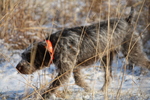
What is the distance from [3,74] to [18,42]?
1736 millimetres

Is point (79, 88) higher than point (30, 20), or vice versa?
point (30, 20)

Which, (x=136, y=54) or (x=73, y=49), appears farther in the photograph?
(x=136, y=54)

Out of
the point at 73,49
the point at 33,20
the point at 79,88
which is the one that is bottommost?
the point at 79,88

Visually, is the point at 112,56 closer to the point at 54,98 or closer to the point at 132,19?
the point at 132,19

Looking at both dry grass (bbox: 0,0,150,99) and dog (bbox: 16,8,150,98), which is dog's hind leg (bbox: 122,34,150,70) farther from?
dry grass (bbox: 0,0,150,99)

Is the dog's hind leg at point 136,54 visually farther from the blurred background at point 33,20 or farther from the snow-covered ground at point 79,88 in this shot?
the blurred background at point 33,20

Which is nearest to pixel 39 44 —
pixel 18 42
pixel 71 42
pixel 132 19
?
pixel 71 42

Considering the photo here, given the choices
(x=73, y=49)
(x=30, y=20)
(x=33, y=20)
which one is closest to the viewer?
(x=73, y=49)

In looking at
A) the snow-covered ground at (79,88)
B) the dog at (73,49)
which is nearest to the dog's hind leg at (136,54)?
the dog at (73,49)

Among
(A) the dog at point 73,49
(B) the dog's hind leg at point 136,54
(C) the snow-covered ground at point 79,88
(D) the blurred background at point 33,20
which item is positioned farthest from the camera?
(D) the blurred background at point 33,20

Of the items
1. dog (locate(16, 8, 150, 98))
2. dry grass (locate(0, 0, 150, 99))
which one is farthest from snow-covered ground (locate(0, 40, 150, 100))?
dry grass (locate(0, 0, 150, 99))

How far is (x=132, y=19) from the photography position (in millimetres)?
3805

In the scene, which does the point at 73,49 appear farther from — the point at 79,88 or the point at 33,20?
the point at 33,20

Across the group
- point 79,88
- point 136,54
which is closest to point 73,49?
point 79,88
